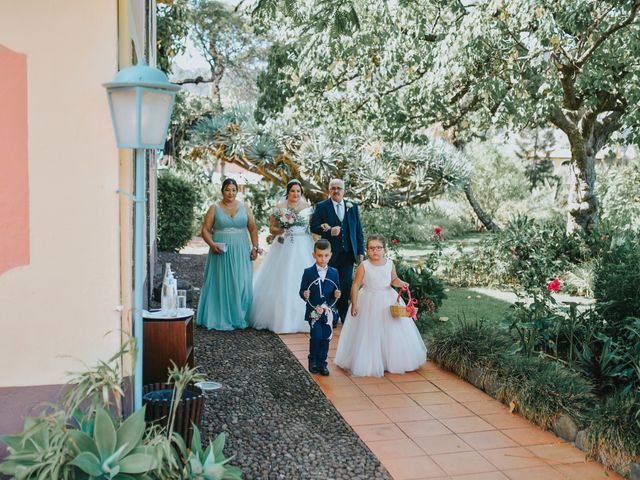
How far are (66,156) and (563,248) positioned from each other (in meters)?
10.1

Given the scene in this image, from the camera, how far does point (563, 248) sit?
1190 centimetres

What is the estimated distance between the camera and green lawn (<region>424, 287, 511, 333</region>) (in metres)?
8.84

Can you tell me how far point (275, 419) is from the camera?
507cm

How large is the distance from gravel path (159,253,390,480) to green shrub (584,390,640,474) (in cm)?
149

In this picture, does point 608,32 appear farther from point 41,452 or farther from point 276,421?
point 41,452

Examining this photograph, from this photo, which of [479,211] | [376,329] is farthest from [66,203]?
[479,211]

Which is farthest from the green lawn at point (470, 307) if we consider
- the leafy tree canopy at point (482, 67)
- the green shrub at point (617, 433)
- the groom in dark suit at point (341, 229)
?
the green shrub at point (617, 433)

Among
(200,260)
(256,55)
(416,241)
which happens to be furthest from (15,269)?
(256,55)

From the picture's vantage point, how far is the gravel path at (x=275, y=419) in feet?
14.0

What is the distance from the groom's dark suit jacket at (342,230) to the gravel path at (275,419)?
1.37m

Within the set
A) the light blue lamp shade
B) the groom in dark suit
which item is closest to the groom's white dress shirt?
the groom in dark suit

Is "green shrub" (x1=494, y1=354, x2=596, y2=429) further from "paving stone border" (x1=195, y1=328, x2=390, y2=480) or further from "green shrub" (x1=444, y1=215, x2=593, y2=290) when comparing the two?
"green shrub" (x1=444, y1=215, x2=593, y2=290)

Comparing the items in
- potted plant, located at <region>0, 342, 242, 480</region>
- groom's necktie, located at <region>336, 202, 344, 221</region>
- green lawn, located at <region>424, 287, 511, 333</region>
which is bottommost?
green lawn, located at <region>424, 287, 511, 333</region>

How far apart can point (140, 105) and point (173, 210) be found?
11.2 metres
